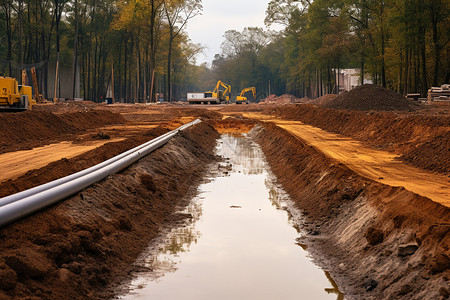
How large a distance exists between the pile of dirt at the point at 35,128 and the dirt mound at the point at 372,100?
16358 millimetres

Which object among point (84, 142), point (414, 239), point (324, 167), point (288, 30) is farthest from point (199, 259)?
point (288, 30)

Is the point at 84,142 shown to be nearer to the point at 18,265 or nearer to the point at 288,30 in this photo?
the point at 18,265

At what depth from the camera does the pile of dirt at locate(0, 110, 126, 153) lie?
21328 millimetres

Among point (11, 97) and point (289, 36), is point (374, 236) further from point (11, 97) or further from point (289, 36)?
point (289, 36)

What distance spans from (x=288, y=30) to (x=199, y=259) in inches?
3409

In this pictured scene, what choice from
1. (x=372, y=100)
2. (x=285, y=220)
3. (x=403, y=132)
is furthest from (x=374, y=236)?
Result: (x=372, y=100)

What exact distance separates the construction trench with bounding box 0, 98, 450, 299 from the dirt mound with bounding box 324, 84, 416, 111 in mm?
13319

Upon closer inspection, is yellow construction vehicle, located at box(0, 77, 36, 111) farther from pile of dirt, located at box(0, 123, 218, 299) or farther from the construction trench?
pile of dirt, located at box(0, 123, 218, 299)

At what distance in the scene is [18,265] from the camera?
6.09 meters

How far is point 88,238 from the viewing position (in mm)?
8016

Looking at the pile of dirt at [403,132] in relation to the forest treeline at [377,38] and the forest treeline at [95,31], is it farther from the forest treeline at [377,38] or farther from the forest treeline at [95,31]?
the forest treeline at [95,31]

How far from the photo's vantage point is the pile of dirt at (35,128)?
21328 millimetres

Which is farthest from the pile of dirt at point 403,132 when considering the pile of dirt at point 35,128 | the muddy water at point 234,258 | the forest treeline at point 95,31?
the forest treeline at point 95,31

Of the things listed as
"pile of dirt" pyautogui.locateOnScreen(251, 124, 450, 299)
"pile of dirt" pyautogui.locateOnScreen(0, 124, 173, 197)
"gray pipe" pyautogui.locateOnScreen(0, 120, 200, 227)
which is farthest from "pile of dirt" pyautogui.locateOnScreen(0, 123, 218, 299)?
"pile of dirt" pyautogui.locateOnScreen(251, 124, 450, 299)
